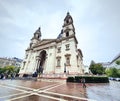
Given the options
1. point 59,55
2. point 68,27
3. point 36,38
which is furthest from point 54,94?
point 36,38

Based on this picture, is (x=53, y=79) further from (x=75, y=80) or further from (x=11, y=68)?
(x=11, y=68)

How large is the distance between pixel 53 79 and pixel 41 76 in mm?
4902

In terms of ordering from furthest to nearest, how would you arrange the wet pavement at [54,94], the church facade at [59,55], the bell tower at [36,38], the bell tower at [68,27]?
the bell tower at [36,38], the bell tower at [68,27], the church facade at [59,55], the wet pavement at [54,94]

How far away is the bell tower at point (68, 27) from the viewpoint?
31.6m

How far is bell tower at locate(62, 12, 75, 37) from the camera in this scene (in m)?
31.6

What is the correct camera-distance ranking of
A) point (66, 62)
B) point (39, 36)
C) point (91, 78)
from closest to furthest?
1. point (91, 78)
2. point (66, 62)
3. point (39, 36)

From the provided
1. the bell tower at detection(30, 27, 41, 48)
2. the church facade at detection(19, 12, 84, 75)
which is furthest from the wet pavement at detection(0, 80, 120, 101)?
the bell tower at detection(30, 27, 41, 48)

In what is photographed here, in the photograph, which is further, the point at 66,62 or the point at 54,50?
the point at 54,50

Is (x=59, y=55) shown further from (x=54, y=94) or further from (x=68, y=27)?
(x=54, y=94)

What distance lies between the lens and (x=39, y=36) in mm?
46062

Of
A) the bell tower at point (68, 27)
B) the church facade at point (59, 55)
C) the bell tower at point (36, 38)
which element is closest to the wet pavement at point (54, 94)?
the church facade at point (59, 55)

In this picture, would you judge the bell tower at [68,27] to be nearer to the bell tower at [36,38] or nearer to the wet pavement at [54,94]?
the bell tower at [36,38]

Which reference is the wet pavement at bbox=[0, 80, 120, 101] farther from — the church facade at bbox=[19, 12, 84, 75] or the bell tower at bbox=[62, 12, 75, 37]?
the bell tower at bbox=[62, 12, 75, 37]

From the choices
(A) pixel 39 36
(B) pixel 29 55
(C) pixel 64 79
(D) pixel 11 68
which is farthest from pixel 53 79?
(D) pixel 11 68
